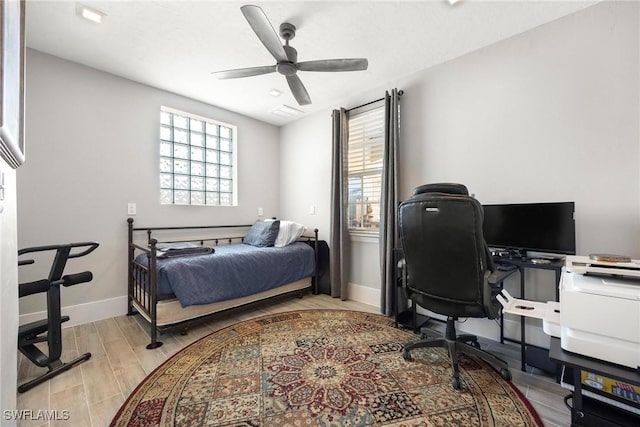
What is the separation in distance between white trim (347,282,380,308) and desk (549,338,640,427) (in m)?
1.99

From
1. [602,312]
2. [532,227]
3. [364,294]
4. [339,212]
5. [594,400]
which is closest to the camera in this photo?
[602,312]

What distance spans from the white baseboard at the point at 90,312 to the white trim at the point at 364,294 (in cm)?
257

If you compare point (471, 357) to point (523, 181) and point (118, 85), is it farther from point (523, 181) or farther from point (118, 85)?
point (118, 85)

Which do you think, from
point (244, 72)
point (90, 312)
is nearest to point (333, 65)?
point (244, 72)

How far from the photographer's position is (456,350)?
1.74 m

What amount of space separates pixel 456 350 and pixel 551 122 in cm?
189

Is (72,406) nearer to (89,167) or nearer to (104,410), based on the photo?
(104,410)

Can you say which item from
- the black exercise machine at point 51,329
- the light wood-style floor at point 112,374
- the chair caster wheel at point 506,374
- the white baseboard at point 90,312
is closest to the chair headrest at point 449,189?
the chair caster wheel at point 506,374

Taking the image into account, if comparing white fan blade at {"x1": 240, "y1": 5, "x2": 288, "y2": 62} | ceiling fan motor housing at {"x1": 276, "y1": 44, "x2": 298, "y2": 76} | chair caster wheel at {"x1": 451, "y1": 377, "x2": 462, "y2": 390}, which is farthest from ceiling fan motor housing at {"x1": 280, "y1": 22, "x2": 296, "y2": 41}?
chair caster wheel at {"x1": 451, "y1": 377, "x2": 462, "y2": 390}

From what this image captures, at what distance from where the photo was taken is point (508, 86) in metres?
2.28

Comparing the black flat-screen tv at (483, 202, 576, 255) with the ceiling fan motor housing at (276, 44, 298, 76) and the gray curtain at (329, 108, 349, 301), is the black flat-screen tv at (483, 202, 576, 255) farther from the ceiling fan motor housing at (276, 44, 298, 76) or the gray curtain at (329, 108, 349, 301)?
the ceiling fan motor housing at (276, 44, 298, 76)

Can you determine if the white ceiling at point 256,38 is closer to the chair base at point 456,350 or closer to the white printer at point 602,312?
the white printer at point 602,312

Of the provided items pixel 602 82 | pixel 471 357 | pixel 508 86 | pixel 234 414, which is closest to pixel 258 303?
pixel 234 414

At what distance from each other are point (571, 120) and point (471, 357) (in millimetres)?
1944
